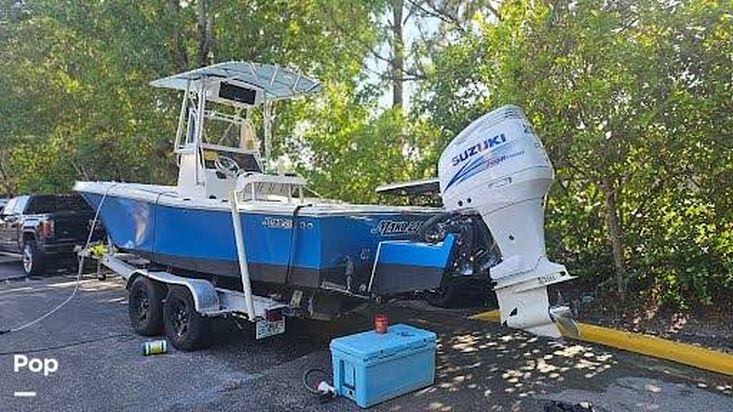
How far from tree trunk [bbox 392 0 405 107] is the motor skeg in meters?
6.84

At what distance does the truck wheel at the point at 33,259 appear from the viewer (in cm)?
1099

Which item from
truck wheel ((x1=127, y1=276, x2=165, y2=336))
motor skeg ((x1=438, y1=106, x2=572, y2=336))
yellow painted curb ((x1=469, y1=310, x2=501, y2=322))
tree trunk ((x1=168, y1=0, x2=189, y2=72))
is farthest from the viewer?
tree trunk ((x1=168, y1=0, x2=189, y2=72))

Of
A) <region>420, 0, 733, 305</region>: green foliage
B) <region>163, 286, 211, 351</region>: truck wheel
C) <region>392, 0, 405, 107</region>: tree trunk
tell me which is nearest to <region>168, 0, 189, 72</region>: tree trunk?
<region>392, 0, 405, 107</region>: tree trunk

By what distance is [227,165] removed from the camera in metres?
6.55

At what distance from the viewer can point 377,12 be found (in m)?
10.5

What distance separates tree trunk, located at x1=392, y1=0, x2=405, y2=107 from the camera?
1106 centimetres

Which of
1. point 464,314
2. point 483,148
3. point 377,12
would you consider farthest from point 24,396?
point 377,12

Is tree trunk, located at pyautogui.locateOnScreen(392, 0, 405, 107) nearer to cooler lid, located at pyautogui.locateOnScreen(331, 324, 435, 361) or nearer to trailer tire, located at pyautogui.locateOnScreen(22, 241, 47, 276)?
cooler lid, located at pyautogui.locateOnScreen(331, 324, 435, 361)

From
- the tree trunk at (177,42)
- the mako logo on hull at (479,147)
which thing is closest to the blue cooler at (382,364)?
the mako logo on hull at (479,147)

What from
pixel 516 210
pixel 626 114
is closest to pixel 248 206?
pixel 516 210

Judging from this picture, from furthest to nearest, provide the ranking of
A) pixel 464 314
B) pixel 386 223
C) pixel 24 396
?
pixel 464 314 → pixel 386 223 → pixel 24 396

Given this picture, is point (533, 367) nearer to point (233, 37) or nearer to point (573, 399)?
point (573, 399)

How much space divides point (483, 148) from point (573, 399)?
6.36 ft

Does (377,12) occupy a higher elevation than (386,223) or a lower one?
higher
